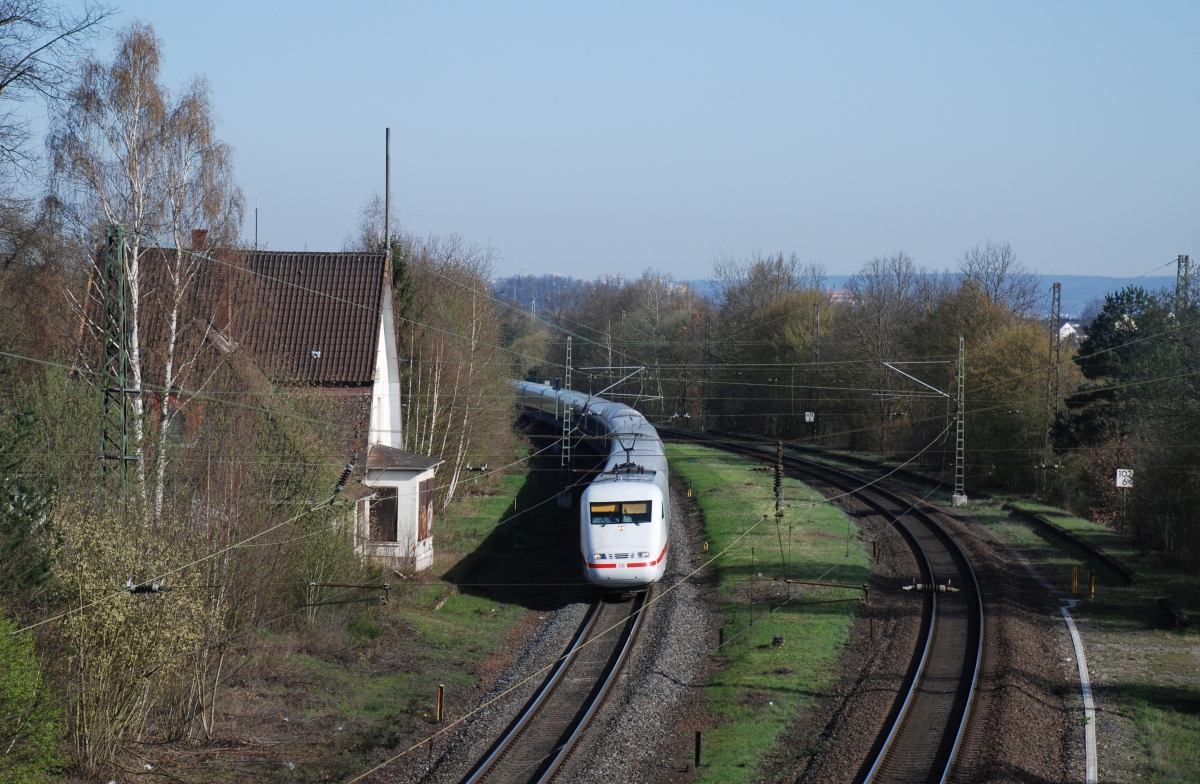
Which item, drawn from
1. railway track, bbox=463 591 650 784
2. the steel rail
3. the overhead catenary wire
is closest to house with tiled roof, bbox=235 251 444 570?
the steel rail

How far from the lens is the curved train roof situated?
29875mm

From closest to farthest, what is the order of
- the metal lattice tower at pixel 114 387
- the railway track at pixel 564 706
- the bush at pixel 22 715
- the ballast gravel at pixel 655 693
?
the bush at pixel 22 715 < the metal lattice tower at pixel 114 387 < the railway track at pixel 564 706 < the ballast gravel at pixel 655 693

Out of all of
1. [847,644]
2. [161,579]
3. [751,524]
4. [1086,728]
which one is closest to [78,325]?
[161,579]

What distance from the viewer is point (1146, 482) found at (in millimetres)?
29375

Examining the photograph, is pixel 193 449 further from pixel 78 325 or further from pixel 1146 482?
pixel 1146 482

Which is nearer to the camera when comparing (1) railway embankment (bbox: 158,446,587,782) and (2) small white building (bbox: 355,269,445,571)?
(1) railway embankment (bbox: 158,446,587,782)

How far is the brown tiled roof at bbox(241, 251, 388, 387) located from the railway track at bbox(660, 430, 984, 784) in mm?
14964

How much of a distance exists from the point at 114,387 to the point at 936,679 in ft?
45.8

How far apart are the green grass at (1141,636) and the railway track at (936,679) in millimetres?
2062

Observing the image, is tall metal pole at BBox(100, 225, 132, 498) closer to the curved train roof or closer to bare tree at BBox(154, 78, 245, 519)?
bare tree at BBox(154, 78, 245, 519)

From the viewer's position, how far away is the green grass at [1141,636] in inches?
576

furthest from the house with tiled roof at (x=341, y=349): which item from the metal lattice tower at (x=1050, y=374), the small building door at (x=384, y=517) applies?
the metal lattice tower at (x=1050, y=374)

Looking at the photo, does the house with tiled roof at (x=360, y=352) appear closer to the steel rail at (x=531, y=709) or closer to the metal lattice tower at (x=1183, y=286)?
the steel rail at (x=531, y=709)

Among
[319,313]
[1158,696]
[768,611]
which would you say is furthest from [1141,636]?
[319,313]
